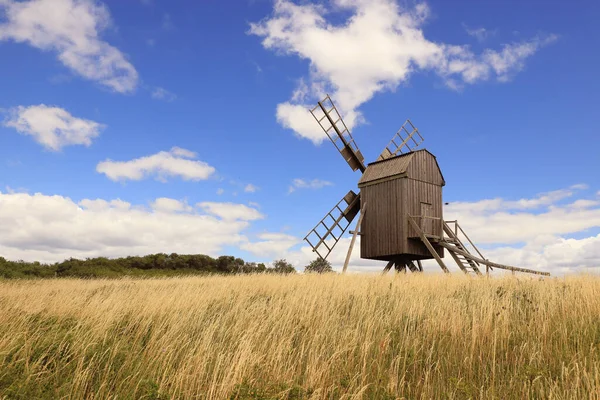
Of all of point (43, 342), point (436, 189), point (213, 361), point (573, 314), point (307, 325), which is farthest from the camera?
point (436, 189)

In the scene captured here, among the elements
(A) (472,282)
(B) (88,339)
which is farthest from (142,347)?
(A) (472,282)

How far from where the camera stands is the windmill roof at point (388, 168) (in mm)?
19922

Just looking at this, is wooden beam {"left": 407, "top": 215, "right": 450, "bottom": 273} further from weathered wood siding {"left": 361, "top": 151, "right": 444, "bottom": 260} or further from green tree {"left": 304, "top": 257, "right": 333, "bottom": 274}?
green tree {"left": 304, "top": 257, "right": 333, "bottom": 274}

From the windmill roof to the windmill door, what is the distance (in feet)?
5.86

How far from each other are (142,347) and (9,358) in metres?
1.67

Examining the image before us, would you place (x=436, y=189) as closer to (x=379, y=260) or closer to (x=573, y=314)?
(x=379, y=260)

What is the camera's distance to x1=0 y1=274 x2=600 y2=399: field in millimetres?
4703

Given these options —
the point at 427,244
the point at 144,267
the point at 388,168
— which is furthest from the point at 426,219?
the point at 144,267

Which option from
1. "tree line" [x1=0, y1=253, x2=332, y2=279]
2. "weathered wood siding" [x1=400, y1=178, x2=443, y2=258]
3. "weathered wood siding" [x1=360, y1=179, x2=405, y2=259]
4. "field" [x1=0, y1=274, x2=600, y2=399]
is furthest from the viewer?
"tree line" [x1=0, y1=253, x2=332, y2=279]

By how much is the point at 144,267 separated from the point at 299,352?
28.0 metres

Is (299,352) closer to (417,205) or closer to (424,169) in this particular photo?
(417,205)

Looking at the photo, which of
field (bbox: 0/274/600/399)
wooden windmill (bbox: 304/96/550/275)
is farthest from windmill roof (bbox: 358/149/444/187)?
field (bbox: 0/274/600/399)

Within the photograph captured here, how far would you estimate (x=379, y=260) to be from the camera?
21734 mm

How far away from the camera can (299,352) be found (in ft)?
18.9
